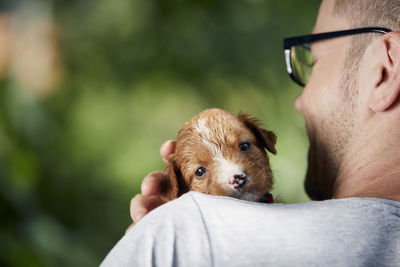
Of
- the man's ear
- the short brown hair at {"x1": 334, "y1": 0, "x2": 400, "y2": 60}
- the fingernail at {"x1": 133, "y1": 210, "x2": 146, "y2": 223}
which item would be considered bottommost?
the fingernail at {"x1": 133, "y1": 210, "x2": 146, "y2": 223}

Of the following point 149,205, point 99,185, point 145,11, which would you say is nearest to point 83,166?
point 99,185

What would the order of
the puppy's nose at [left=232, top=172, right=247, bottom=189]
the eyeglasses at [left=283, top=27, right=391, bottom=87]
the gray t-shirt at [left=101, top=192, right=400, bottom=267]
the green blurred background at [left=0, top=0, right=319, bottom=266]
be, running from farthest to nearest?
the green blurred background at [left=0, top=0, right=319, bottom=266], the eyeglasses at [left=283, top=27, right=391, bottom=87], the puppy's nose at [left=232, top=172, right=247, bottom=189], the gray t-shirt at [left=101, top=192, right=400, bottom=267]

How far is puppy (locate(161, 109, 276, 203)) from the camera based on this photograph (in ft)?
2.59

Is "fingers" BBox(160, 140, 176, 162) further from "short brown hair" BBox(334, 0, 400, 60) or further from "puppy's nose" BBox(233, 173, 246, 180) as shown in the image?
"short brown hair" BBox(334, 0, 400, 60)

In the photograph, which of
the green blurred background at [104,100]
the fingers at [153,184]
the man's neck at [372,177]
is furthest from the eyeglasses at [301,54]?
the green blurred background at [104,100]

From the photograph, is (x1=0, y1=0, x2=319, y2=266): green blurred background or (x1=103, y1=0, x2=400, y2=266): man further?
(x1=0, y1=0, x2=319, y2=266): green blurred background

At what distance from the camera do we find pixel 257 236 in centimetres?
58

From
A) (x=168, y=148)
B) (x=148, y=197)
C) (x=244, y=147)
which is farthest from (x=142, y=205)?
(x=244, y=147)

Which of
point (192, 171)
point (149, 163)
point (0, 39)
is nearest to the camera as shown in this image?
point (192, 171)

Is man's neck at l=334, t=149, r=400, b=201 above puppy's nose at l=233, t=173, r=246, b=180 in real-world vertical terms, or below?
below

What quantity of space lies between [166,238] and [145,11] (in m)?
1.97

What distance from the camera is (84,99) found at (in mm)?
2264

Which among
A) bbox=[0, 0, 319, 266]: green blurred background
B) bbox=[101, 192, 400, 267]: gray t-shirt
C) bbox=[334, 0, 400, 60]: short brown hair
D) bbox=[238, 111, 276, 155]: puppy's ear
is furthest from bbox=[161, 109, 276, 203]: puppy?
bbox=[0, 0, 319, 266]: green blurred background

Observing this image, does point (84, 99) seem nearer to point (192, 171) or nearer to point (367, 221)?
point (192, 171)
